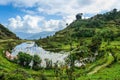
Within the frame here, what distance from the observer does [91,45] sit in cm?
19462

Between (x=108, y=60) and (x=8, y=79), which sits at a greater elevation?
(x=8, y=79)

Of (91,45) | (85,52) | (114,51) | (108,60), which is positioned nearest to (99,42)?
(91,45)

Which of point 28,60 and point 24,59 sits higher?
point 24,59

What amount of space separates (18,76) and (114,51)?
128 meters

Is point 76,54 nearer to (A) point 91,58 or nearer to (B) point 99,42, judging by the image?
(A) point 91,58

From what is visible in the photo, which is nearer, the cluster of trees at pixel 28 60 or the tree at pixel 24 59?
the cluster of trees at pixel 28 60

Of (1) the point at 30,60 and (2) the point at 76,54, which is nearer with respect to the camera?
(1) the point at 30,60

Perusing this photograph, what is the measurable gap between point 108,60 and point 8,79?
102453 millimetres

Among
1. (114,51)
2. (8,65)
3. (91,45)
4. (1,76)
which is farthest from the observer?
(91,45)

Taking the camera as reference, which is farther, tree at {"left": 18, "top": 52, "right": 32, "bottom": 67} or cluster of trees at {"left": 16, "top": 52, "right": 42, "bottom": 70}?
tree at {"left": 18, "top": 52, "right": 32, "bottom": 67}

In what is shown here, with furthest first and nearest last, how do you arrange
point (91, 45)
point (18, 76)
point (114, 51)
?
point (91, 45), point (114, 51), point (18, 76)

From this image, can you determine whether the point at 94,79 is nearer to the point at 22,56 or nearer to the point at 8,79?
the point at 8,79

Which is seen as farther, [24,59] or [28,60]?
[24,59]

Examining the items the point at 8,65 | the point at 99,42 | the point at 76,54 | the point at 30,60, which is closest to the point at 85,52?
the point at 76,54
